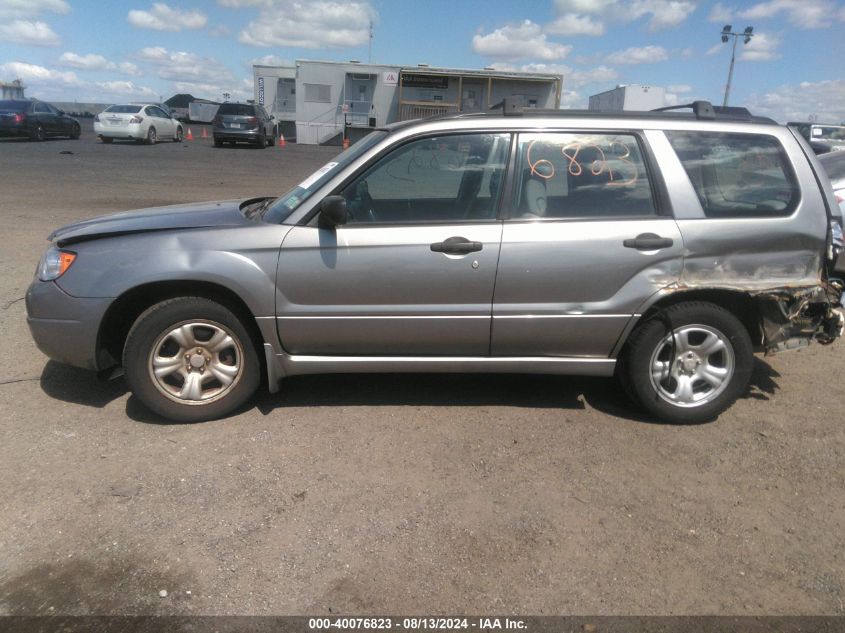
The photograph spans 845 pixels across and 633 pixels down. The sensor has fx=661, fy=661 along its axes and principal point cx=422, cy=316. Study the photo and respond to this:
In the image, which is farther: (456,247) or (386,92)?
(386,92)

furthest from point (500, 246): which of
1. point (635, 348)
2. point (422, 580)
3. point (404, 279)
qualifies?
point (422, 580)

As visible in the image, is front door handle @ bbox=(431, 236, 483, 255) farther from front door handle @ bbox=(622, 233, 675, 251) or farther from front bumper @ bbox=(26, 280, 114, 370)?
front bumper @ bbox=(26, 280, 114, 370)

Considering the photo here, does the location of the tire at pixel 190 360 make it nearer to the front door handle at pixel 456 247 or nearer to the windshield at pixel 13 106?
the front door handle at pixel 456 247

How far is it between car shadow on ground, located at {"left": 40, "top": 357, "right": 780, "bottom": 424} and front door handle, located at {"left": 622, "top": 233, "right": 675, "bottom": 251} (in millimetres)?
1122

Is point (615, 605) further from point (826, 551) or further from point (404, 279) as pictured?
point (404, 279)

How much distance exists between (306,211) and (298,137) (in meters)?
33.2

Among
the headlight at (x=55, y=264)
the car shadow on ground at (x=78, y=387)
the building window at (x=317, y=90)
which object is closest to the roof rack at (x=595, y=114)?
the headlight at (x=55, y=264)

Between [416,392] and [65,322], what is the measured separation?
7.27ft

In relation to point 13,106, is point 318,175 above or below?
below

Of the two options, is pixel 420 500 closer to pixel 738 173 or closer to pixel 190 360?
pixel 190 360

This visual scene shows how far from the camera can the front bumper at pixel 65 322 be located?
12.5 ft

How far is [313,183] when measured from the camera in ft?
13.3

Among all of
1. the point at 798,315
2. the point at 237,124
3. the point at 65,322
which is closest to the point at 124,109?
the point at 237,124

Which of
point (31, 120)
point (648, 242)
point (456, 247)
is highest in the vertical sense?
point (31, 120)
